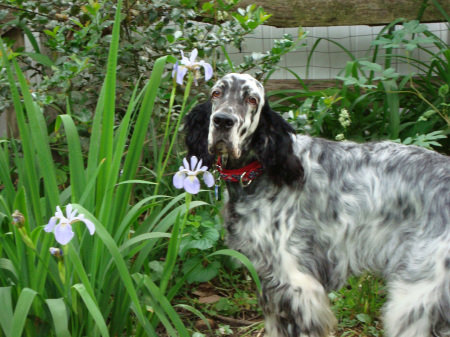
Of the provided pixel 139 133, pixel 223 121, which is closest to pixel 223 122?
pixel 223 121

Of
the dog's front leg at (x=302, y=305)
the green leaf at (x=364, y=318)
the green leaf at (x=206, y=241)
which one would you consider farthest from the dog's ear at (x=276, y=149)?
the green leaf at (x=364, y=318)

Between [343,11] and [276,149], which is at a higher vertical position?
[343,11]

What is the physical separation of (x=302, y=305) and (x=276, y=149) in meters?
0.68

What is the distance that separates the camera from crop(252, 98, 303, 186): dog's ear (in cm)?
275

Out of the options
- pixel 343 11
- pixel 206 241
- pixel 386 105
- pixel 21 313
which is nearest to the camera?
pixel 21 313

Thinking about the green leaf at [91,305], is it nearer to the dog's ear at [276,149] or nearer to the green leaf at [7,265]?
the green leaf at [7,265]

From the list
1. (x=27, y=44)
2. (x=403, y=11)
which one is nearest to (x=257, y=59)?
(x=403, y=11)

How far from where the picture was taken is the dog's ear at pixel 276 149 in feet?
9.01

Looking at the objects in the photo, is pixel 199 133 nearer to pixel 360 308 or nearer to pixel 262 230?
pixel 262 230

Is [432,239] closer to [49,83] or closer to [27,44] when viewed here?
[49,83]

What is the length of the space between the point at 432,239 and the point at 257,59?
62.7 inches

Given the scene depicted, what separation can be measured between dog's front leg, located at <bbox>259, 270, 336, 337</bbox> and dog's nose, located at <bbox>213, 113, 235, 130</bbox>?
70 centimetres

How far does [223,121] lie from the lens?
2.57 m

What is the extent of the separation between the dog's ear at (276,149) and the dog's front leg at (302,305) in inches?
16.5
